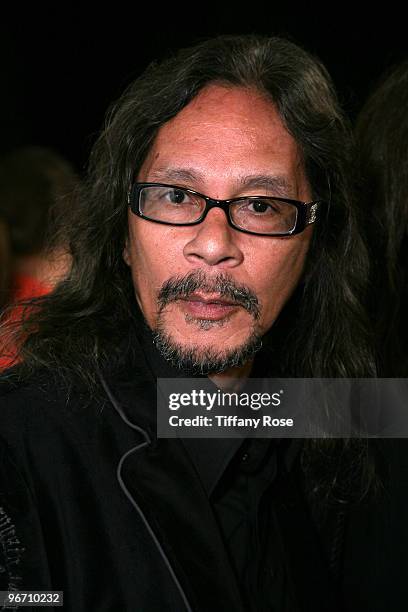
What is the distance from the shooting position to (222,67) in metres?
1.85

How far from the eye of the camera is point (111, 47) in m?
4.50

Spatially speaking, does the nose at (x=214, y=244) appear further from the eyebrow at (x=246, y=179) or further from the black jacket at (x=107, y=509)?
the black jacket at (x=107, y=509)

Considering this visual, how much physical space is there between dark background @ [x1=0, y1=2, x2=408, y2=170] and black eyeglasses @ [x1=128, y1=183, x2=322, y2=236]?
2.14 meters

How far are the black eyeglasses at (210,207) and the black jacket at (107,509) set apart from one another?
1.08ft

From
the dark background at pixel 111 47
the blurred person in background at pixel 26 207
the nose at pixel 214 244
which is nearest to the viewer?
the nose at pixel 214 244

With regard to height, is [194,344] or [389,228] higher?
[389,228]

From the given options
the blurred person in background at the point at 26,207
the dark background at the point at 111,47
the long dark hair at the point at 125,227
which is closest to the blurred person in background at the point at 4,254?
the blurred person in background at the point at 26,207

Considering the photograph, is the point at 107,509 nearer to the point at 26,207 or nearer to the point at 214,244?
the point at 214,244

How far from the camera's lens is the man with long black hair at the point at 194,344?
1.49 metres

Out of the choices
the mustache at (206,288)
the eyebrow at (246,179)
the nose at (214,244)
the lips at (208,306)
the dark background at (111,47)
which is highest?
the dark background at (111,47)

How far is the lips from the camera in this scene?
167 centimetres

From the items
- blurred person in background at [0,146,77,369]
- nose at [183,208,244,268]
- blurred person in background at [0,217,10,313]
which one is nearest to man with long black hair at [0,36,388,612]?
nose at [183,208,244,268]

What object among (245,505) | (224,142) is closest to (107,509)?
(245,505)

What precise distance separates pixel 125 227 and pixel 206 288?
37cm
